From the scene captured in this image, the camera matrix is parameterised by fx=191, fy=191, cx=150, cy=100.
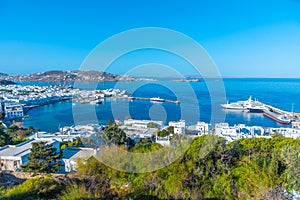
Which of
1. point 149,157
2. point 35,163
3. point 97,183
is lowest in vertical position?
point 35,163

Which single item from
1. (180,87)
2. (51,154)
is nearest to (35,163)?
(51,154)

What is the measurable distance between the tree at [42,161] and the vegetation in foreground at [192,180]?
1278 millimetres

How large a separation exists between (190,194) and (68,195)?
49.2 inches

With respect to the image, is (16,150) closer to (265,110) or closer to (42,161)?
(42,161)

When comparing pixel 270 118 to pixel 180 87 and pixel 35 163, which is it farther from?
pixel 35 163

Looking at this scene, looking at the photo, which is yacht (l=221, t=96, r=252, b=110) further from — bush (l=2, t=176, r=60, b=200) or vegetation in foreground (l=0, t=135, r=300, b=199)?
bush (l=2, t=176, r=60, b=200)

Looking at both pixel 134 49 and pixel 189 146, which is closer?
pixel 189 146

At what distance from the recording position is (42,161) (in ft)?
11.4

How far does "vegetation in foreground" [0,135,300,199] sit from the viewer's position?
6.45 ft

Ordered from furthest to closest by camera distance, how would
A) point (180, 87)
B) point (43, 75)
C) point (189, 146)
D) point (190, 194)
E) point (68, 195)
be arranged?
1. point (43, 75)
2. point (180, 87)
3. point (189, 146)
4. point (190, 194)
5. point (68, 195)

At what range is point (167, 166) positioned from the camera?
7.66ft

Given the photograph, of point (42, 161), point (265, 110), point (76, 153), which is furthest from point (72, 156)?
point (265, 110)

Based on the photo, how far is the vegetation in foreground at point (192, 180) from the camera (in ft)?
6.45

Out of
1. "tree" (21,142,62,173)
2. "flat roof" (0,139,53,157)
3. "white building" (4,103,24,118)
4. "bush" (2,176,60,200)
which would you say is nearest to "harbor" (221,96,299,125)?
"tree" (21,142,62,173)
